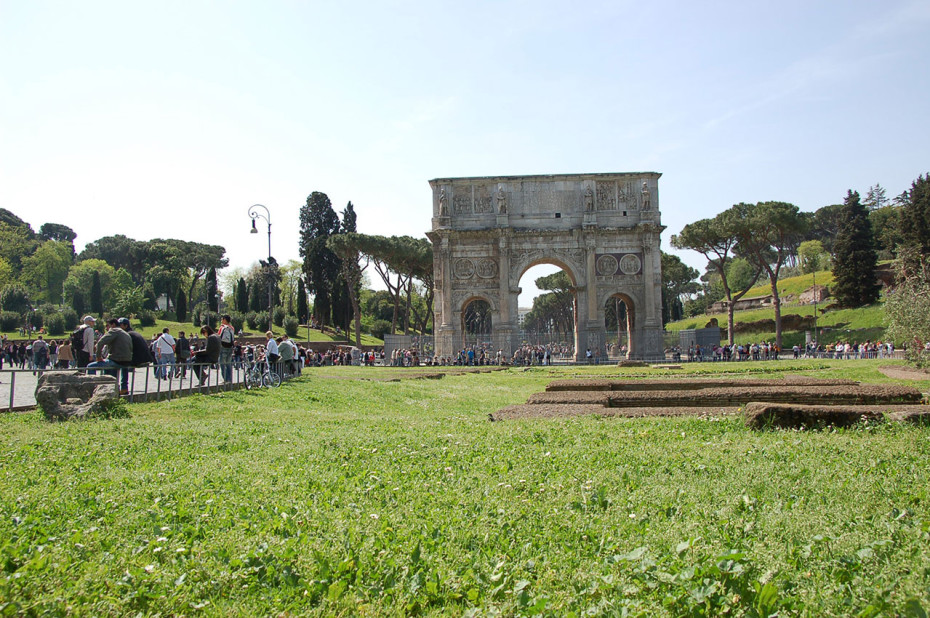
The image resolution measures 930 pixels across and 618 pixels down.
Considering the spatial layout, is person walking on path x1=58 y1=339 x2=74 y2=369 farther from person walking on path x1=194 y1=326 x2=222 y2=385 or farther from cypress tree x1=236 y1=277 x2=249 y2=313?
cypress tree x1=236 y1=277 x2=249 y2=313

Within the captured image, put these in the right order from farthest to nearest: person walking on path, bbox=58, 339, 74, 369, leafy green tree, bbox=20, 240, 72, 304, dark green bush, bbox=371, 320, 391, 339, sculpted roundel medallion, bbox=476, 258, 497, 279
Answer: leafy green tree, bbox=20, 240, 72, 304, dark green bush, bbox=371, 320, 391, 339, sculpted roundel medallion, bbox=476, 258, 497, 279, person walking on path, bbox=58, 339, 74, 369

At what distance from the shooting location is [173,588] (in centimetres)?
335

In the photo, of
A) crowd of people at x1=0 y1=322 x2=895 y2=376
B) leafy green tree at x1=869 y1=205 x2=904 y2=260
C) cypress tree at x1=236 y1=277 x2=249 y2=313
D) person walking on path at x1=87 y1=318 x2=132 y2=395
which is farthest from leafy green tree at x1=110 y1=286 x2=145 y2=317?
leafy green tree at x1=869 y1=205 x2=904 y2=260

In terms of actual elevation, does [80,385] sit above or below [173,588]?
above

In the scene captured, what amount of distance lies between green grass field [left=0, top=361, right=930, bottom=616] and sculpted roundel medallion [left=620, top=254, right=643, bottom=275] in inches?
1389

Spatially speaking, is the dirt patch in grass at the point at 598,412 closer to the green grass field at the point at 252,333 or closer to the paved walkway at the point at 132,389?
the paved walkway at the point at 132,389

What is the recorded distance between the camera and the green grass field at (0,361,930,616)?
10.5 ft

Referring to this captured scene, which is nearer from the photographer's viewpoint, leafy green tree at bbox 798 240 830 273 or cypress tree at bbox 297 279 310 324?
cypress tree at bbox 297 279 310 324

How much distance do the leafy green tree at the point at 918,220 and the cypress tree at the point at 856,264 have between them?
408 cm

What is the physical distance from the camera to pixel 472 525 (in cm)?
428

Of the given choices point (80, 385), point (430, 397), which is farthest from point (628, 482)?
point (430, 397)

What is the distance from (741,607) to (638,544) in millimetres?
801

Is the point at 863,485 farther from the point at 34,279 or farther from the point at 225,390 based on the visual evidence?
the point at 34,279

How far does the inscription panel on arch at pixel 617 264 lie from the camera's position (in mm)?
41844
